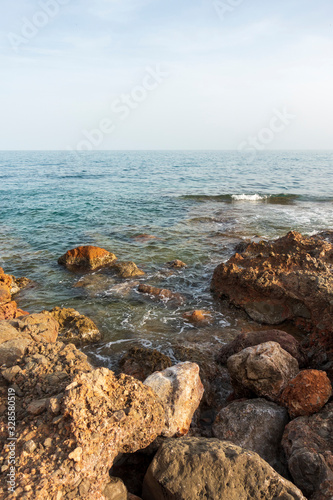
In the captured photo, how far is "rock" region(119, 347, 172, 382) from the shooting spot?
5.51 meters

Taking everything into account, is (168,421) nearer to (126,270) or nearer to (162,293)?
(162,293)

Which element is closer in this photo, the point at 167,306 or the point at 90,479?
the point at 90,479

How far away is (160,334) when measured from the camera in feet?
24.5

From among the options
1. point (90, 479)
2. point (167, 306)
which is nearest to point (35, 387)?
point (90, 479)

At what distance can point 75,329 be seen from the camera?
720cm

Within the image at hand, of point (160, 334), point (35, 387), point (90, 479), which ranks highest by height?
point (35, 387)

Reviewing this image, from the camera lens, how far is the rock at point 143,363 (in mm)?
5508

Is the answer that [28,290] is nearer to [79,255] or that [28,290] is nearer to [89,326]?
[79,255]

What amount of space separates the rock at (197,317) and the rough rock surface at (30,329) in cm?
320

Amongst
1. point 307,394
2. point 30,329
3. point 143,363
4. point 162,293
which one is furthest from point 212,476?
point 162,293

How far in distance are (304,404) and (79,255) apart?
29.1ft

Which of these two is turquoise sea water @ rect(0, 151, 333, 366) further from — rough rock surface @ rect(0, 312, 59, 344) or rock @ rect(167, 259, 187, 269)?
rough rock surface @ rect(0, 312, 59, 344)

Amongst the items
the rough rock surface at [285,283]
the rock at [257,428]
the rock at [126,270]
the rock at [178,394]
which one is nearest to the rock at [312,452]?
the rock at [257,428]

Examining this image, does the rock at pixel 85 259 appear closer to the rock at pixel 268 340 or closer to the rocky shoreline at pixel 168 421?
the rocky shoreline at pixel 168 421
